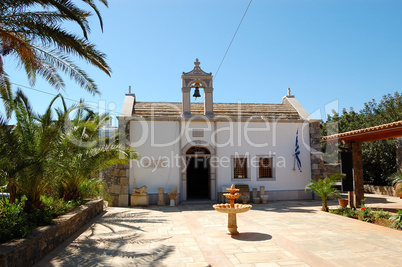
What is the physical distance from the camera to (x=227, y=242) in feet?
23.2

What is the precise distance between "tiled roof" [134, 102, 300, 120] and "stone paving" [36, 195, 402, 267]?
5788 mm

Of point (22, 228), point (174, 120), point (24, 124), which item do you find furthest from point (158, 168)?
point (22, 228)

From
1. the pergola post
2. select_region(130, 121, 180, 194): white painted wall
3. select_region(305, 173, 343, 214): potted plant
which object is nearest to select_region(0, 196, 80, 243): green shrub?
select_region(130, 121, 180, 194): white painted wall

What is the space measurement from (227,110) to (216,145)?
2388 millimetres

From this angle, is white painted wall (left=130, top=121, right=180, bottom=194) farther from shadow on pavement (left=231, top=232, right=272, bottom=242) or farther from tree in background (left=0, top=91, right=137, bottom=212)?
shadow on pavement (left=231, top=232, right=272, bottom=242)

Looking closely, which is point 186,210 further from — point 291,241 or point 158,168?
point 291,241

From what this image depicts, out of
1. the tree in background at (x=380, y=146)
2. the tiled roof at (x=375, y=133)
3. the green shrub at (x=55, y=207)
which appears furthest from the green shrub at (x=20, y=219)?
the tree in background at (x=380, y=146)

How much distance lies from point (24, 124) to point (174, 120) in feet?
25.3

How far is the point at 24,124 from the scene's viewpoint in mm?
7316

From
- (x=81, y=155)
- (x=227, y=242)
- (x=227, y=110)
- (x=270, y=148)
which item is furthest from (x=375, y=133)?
(x=81, y=155)

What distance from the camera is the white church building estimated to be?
14070 millimetres

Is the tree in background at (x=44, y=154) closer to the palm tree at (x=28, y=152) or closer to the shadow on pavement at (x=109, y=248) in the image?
the palm tree at (x=28, y=152)

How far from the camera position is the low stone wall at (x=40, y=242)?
15.3 ft

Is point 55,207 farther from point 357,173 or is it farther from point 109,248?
point 357,173
